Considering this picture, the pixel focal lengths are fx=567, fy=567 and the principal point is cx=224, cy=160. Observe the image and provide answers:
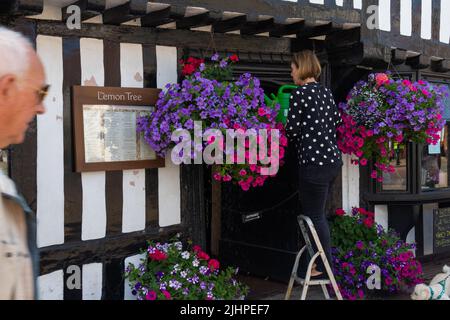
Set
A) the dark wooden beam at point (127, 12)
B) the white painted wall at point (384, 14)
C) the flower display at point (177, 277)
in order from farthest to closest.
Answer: the white painted wall at point (384, 14), the flower display at point (177, 277), the dark wooden beam at point (127, 12)

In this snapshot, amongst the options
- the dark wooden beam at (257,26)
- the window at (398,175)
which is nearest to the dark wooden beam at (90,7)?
the dark wooden beam at (257,26)

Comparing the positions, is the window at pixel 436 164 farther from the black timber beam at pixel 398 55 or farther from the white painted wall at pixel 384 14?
the white painted wall at pixel 384 14

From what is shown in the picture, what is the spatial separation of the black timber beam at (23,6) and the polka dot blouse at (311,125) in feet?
6.37

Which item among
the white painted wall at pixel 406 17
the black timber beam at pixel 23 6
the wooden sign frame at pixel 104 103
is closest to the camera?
the black timber beam at pixel 23 6

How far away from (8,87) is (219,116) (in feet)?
8.74

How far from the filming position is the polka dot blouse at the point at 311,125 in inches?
171

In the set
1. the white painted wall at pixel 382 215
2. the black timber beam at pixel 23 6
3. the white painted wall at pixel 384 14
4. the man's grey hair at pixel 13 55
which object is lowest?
the white painted wall at pixel 382 215

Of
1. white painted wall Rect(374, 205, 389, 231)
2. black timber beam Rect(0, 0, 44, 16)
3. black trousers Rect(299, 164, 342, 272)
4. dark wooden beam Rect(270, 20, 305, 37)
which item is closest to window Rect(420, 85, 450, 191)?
Result: white painted wall Rect(374, 205, 389, 231)

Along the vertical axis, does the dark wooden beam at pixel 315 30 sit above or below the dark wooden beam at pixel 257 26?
above

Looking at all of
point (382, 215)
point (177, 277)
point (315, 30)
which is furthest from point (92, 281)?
point (382, 215)

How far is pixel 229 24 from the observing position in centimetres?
474

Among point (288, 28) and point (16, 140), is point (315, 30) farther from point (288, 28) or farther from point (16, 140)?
point (16, 140)
